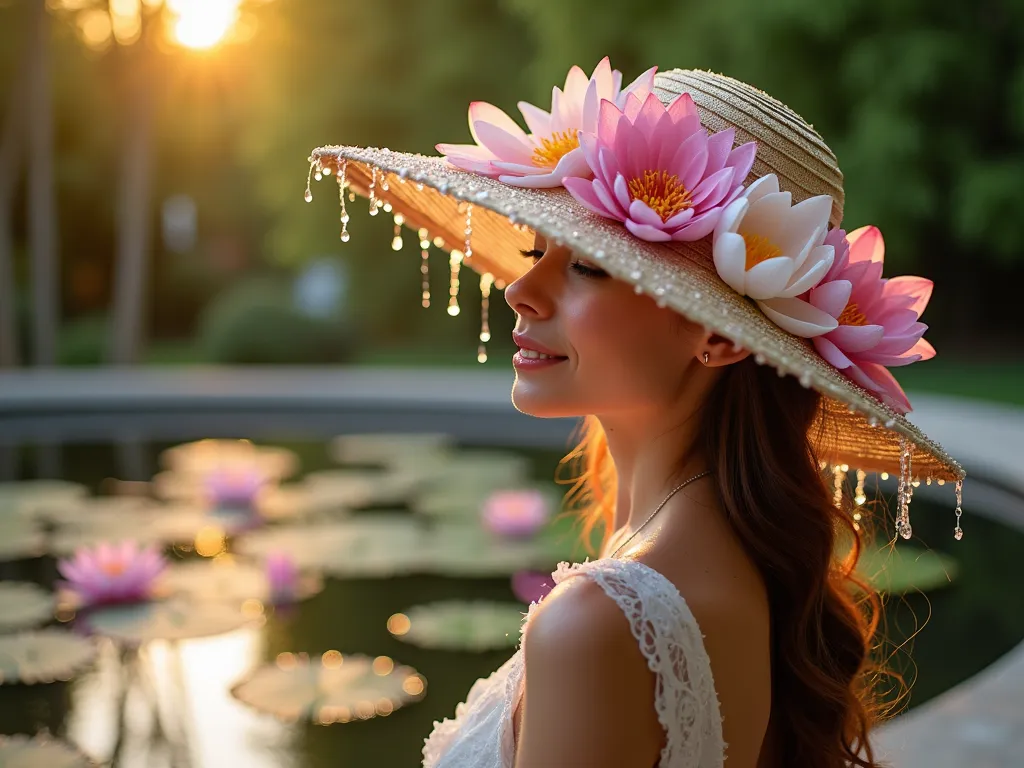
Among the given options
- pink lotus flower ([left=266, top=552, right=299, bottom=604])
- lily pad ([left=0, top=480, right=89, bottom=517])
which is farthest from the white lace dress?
lily pad ([left=0, top=480, right=89, bottom=517])

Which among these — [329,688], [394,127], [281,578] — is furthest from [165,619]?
[394,127]

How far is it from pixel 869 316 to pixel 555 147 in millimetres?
380

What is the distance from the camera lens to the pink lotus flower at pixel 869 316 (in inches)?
41.4

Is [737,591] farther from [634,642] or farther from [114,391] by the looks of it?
[114,391]

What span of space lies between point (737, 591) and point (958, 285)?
1113cm

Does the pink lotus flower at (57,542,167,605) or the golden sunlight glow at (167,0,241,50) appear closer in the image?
the pink lotus flower at (57,542,167,605)

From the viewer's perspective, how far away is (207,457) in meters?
4.98

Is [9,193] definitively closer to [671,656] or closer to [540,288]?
[540,288]

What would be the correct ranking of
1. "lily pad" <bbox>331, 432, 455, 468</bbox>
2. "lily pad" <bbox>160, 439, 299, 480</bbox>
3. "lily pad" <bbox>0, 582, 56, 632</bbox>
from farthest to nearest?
"lily pad" <bbox>331, 432, 455, 468</bbox>, "lily pad" <bbox>160, 439, 299, 480</bbox>, "lily pad" <bbox>0, 582, 56, 632</bbox>

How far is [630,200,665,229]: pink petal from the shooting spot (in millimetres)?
976

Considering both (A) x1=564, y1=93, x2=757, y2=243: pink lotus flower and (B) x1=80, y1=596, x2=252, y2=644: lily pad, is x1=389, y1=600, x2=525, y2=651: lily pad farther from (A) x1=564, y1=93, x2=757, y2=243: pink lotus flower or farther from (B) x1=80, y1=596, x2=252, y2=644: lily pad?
(A) x1=564, y1=93, x2=757, y2=243: pink lotus flower

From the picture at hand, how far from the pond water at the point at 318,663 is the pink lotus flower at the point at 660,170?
127 centimetres

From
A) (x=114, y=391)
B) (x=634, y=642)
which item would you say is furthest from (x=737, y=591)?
(x=114, y=391)

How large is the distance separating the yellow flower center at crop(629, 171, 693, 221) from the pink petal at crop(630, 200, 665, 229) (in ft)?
0.04
